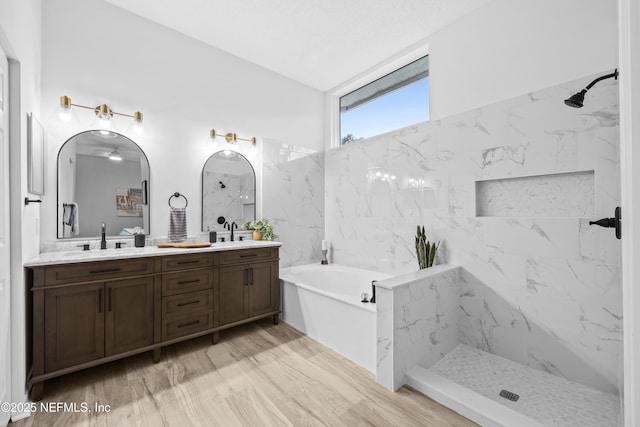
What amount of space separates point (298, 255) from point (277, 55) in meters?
2.42

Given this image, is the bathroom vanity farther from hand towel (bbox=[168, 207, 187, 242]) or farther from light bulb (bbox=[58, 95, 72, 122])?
light bulb (bbox=[58, 95, 72, 122])

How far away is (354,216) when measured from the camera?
3600 mm

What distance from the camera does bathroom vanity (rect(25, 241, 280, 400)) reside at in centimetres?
175

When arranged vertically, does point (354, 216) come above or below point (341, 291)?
above

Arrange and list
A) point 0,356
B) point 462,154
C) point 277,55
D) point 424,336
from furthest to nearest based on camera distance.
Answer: point 277,55 → point 462,154 → point 424,336 → point 0,356

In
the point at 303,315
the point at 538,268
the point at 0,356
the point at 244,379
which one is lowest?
the point at 244,379

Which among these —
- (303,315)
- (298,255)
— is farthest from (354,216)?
(303,315)

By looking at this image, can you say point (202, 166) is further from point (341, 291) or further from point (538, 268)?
point (538, 268)

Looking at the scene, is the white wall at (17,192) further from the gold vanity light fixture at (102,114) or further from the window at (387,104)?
the window at (387,104)

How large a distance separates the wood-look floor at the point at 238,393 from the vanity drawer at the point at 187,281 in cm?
53

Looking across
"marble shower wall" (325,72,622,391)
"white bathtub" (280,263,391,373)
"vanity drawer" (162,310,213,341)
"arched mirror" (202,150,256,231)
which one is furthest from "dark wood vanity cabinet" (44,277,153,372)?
"marble shower wall" (325,72,622,391)

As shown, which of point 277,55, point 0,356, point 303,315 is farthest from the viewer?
point 277,55

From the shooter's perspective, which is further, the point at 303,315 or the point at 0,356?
the point at 303,315

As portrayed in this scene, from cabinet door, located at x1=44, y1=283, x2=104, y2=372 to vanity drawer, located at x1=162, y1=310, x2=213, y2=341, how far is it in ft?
1.33
